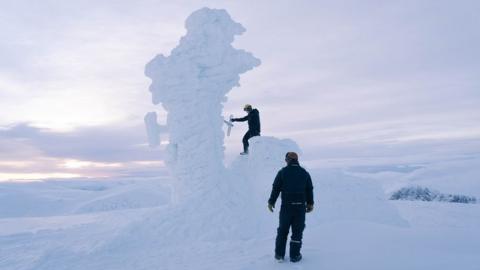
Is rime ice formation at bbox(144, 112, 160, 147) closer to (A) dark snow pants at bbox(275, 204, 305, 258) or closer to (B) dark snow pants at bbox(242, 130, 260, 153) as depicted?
(B) dark snow pants at bbox(242, 130, 260, 153)

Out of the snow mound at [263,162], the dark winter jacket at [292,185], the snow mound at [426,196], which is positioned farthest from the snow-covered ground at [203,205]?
the snow mound at [426,196]

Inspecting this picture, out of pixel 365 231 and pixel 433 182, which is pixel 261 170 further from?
pixel 433 182

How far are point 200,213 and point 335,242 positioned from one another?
25.3 ft

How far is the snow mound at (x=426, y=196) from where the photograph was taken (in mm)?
57281

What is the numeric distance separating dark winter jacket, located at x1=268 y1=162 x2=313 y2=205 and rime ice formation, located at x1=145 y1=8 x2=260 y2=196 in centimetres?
929

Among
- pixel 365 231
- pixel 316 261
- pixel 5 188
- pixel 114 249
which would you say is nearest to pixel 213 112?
pixel 114 249

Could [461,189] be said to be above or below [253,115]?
below

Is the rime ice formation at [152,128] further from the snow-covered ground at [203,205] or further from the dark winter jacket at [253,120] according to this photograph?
the dark winter jacket at [253,120]

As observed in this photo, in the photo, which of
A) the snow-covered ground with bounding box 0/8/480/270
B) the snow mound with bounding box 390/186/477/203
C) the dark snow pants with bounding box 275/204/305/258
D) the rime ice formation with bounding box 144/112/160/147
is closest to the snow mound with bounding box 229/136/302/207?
the snow-covered ground with bounding box 0/8/480/270

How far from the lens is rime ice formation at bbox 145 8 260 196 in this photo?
1689 cm

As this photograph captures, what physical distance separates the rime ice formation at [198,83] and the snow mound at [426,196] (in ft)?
164

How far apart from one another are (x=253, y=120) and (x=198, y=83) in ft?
9.50

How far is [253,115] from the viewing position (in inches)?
646

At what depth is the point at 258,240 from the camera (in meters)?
10.2
